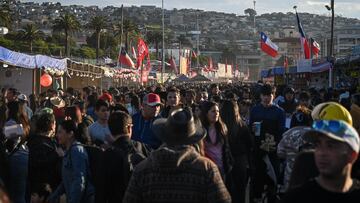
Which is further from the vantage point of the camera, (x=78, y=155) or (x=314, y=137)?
(x=78, y=155)

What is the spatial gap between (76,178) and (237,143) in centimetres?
279

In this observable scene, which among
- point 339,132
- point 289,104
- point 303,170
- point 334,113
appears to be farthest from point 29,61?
point 339,132

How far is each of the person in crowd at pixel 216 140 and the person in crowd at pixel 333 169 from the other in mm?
3541

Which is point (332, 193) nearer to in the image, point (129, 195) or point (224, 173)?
point (129, 195)

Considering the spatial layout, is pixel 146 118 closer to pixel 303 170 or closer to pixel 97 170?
pixel 97 170

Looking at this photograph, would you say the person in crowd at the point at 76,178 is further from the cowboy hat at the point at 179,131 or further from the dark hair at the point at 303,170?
the dark hair at the point at 303,170

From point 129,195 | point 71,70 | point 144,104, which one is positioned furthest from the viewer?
point 71,70

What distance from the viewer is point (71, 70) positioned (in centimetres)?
3014

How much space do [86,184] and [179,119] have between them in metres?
1.64

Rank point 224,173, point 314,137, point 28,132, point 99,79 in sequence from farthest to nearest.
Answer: point 99,79, point 224,173, point 28,132, point 314,137

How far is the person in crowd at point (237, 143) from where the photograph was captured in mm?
7738

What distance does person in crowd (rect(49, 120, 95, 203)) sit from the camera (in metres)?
5.43

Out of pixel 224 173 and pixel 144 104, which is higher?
pixel 144 104

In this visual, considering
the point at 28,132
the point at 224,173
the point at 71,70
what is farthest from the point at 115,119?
the point at 71,70
